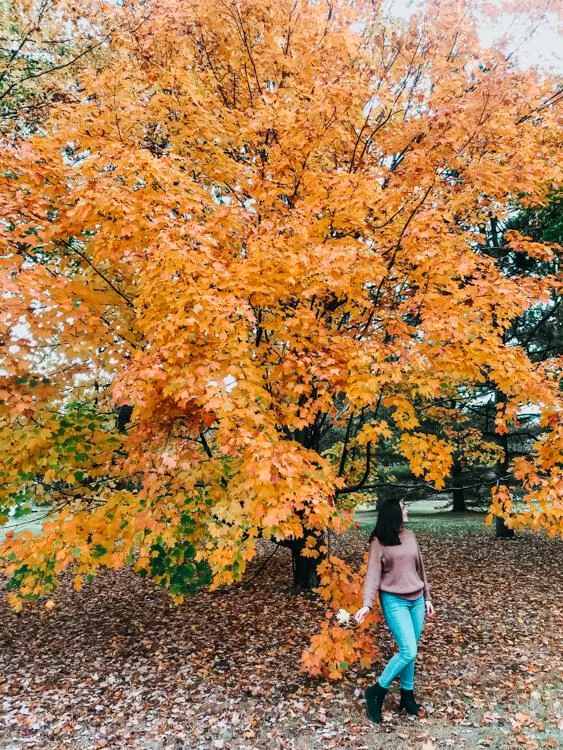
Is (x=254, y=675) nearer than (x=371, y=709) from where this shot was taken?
No

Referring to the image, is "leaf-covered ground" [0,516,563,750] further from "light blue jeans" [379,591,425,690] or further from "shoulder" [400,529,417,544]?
"shoulder" [400,529,417,544]

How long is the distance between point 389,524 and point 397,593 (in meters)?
0.55

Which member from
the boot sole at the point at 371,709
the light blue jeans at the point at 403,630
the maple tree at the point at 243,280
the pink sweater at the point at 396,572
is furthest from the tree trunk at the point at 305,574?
the pink sweater at the point at 396,572

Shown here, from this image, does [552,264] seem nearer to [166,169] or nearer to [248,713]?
[166,169]

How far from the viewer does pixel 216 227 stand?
4.72m

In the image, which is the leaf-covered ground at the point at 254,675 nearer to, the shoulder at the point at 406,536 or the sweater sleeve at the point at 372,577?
the sweater sleeve at the point at 372,577

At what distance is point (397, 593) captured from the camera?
12.9ft

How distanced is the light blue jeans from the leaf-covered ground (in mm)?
487

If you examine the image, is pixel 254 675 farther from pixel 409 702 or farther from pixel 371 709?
pixel 409 702

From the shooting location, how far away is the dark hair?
409 cm

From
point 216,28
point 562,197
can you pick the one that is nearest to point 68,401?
point 216,28

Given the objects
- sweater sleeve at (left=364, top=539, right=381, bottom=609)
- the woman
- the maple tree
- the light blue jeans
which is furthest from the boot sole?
sweater sleeve at (left=364, top=539, right=381, bottom=609)

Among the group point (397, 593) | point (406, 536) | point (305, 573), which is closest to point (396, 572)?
point (397, 593)

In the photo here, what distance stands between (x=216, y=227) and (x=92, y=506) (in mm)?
3358
